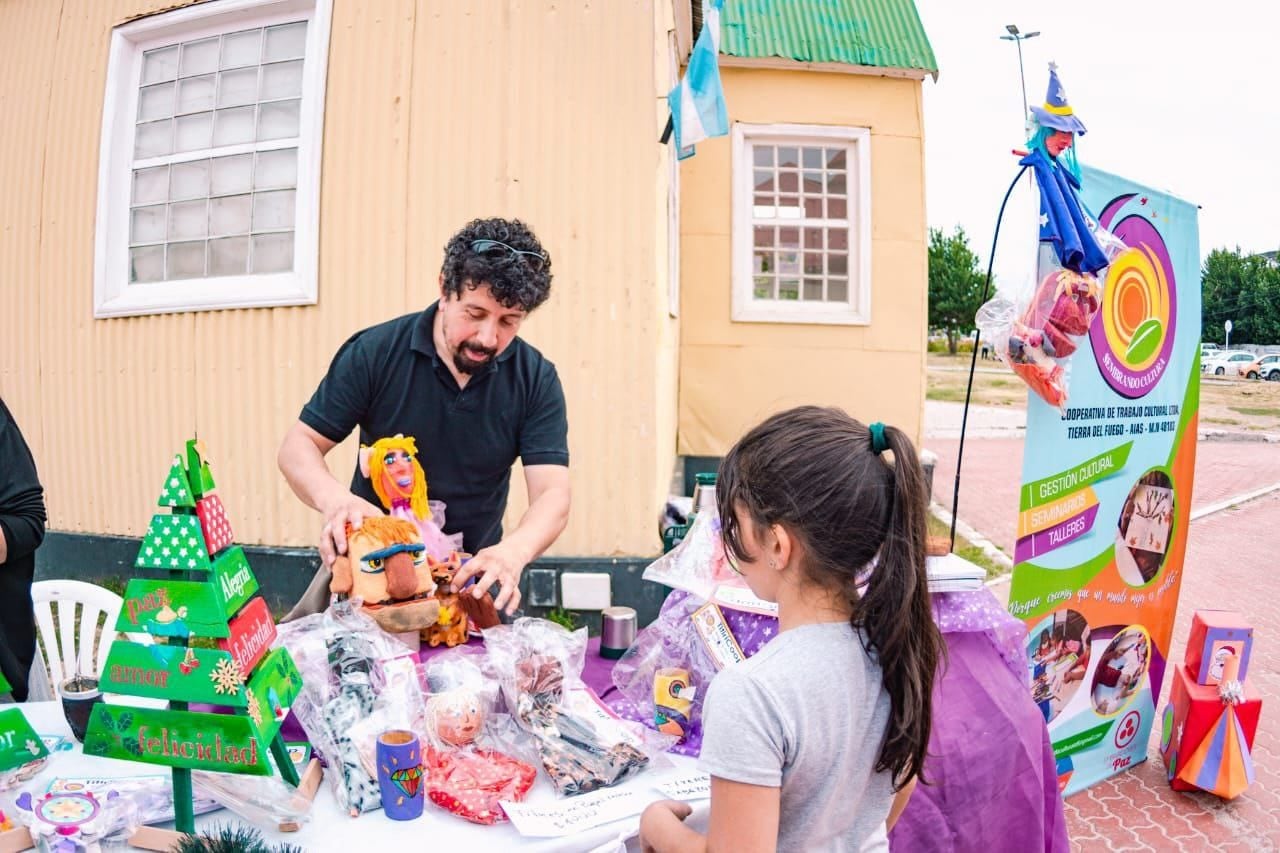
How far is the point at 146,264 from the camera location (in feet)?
19.1

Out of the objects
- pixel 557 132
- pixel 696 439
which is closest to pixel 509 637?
pixel 557 132

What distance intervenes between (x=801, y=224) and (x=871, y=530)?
756 centimetres

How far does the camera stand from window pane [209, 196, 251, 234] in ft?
17.8

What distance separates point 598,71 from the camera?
4875 millimetres

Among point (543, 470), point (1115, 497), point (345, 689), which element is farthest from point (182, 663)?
point (1115, 497)

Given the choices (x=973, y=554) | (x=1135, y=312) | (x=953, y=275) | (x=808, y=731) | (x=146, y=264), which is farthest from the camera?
(x=953, y=275)

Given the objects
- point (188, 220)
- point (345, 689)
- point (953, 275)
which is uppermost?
point (953, 275)

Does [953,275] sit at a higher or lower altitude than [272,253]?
higher

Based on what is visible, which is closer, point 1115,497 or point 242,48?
point 1115,497

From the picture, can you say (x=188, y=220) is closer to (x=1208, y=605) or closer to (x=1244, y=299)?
(x=1208, y=605)

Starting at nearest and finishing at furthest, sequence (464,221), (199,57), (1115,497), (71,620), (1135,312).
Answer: (71,620) < (1135,312) < (1115,497) < (464,221) < (199,57)

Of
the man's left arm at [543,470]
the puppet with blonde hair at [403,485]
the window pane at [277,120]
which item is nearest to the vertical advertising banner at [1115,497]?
the man's left arm at [543,470]

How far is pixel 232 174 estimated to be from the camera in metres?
5.48

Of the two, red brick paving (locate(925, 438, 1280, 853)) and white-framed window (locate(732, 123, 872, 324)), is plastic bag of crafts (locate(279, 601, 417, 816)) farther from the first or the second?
white-framed window (locate(732, 123, 872, 324))
